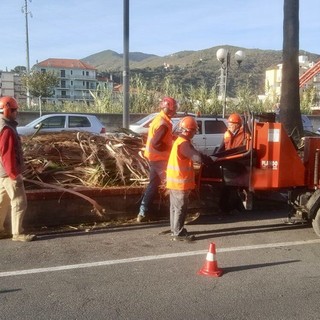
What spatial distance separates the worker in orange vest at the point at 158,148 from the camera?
23.9 feet

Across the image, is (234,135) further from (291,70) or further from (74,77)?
(74,77)

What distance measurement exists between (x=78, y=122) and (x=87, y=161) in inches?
378

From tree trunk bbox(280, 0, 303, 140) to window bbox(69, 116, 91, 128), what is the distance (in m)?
7.87

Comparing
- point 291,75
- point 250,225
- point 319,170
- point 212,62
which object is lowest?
point 250,225

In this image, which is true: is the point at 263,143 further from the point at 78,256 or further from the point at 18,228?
the point at 18,228

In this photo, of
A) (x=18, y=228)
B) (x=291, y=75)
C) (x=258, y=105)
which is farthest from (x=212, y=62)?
(x=18, y=228)

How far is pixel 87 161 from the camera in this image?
27.3ft

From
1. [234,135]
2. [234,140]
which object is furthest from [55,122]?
[234,140]

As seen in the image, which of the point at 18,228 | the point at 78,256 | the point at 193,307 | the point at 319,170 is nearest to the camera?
the point at 193,307

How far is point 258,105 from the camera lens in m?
30.8

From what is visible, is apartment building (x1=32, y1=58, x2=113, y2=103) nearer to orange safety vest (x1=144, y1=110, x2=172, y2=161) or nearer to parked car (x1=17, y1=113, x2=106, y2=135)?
parked car (x1=17, y1=113, x2=106, y2=135)

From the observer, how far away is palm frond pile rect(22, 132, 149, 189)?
26.0ft

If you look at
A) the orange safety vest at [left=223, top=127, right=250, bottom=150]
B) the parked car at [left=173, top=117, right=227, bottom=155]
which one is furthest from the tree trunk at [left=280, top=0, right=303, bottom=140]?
the parked car at [left=173, top=117, right=227, bottom=155]

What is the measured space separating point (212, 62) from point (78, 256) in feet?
342
